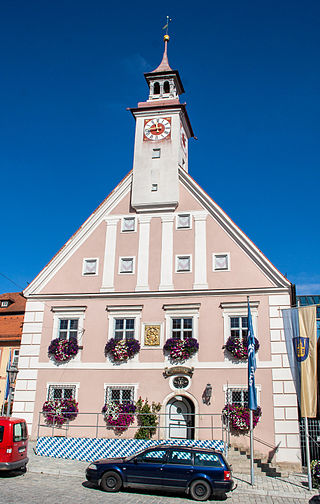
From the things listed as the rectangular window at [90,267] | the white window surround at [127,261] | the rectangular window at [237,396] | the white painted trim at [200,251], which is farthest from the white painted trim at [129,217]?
the rectangular window at [237,396]

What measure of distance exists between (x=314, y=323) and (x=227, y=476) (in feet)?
25.3

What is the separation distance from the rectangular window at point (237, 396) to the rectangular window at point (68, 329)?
8385mm

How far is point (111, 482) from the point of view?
1571cm

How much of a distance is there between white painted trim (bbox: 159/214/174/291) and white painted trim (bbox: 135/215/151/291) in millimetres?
826

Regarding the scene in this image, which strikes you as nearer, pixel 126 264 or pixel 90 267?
pixel 126 264

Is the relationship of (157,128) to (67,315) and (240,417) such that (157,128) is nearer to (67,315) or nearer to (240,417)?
(67,315)

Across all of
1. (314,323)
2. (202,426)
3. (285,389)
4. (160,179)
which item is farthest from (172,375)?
(160,179)

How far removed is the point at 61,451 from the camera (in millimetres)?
19984

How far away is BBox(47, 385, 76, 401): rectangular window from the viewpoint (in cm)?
2373

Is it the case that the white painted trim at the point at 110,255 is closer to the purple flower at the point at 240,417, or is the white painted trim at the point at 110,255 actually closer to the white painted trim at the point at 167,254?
the white painted trim at the point at 167,254

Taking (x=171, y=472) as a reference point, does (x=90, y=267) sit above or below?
above

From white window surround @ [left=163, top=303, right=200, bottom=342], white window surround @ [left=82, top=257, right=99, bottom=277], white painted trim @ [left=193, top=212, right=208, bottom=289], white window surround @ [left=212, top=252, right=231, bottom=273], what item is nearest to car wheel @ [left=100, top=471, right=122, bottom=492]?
white window surround @ [left=163, top=303, right=200, bottom=342]

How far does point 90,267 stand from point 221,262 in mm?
7119

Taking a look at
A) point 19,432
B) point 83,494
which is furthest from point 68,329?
point 83,494
